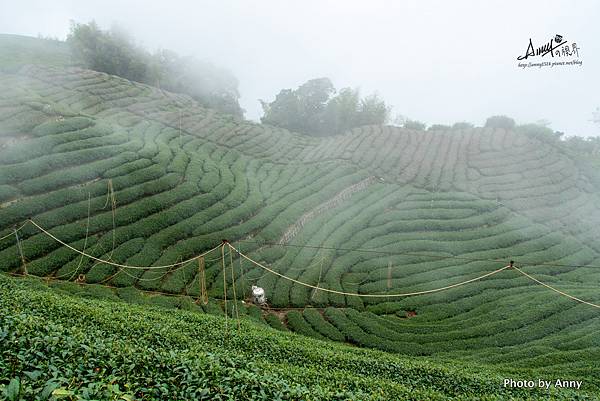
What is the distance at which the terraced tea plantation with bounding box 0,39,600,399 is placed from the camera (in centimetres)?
1612

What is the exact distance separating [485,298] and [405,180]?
1410 cm

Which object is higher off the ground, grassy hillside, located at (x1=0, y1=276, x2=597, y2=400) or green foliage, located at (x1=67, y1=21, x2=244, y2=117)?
green foliage, located at (x1=67, y1=21, x2=244, y2=117)

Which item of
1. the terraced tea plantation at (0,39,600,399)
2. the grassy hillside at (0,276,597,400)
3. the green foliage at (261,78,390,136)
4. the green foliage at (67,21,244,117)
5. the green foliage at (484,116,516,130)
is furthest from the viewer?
the green foliage at (261,78,390,136)

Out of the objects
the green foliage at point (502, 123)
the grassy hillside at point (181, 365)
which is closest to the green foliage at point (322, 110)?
the green foliage at point (502, 123)

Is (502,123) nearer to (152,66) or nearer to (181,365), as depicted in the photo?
(152,66)

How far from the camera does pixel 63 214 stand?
18.0 metres

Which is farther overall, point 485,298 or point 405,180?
point 405,180

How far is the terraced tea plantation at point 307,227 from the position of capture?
16.1 m

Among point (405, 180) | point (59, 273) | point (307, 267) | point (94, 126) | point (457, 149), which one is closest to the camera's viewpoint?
point (59, 273)

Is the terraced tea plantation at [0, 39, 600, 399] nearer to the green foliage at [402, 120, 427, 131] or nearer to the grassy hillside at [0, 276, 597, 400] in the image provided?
the grassy hillside at [0, 276, 597, 400]

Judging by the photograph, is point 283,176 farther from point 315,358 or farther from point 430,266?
point 315,358

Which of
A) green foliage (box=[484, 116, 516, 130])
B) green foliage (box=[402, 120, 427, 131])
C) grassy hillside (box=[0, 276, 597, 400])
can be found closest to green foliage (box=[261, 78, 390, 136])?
green foliage (box=[402, 120, 427, 131])

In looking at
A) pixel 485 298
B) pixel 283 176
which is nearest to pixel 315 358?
pixel 485 298

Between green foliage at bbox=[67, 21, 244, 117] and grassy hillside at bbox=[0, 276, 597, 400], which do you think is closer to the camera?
grassy hillside at bbox=[0, 276, 597, 400]
